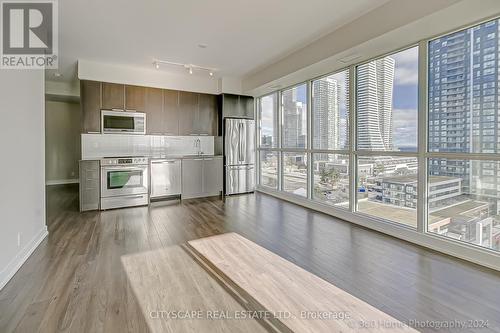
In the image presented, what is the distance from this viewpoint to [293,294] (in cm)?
211

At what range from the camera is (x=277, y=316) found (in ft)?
6.05

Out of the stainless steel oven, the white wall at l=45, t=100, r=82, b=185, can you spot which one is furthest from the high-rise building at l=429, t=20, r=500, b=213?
the white wall at l=45, t=100, r=82, b=185

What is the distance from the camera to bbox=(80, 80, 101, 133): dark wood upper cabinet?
5078 mm

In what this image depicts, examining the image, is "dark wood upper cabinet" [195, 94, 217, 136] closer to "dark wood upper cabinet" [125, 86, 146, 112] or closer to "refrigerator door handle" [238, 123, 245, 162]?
"refrigerator door handle" [238, 123, 245, 162]

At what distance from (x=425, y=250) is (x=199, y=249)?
275cm

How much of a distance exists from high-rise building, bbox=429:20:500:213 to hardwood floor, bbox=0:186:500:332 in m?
1.03

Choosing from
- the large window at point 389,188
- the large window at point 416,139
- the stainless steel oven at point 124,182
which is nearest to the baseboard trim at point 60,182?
the stainless steel oven at point 124,182

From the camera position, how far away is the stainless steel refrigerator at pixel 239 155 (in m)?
6.48

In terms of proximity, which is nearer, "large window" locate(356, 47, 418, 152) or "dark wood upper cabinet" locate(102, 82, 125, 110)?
"large window" locate(356, 47, 418, 152)

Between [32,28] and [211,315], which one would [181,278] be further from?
[32,28]

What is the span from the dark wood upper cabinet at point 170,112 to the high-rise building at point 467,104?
197 inches

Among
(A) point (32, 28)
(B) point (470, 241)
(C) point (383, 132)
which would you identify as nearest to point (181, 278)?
(B) point (470, 241)

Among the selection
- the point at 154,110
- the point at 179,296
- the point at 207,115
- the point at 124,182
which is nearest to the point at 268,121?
the point at 207,115

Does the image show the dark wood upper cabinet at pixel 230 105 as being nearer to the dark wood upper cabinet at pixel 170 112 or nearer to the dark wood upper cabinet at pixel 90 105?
the dark wood upper cabinet at pixel 170 112
